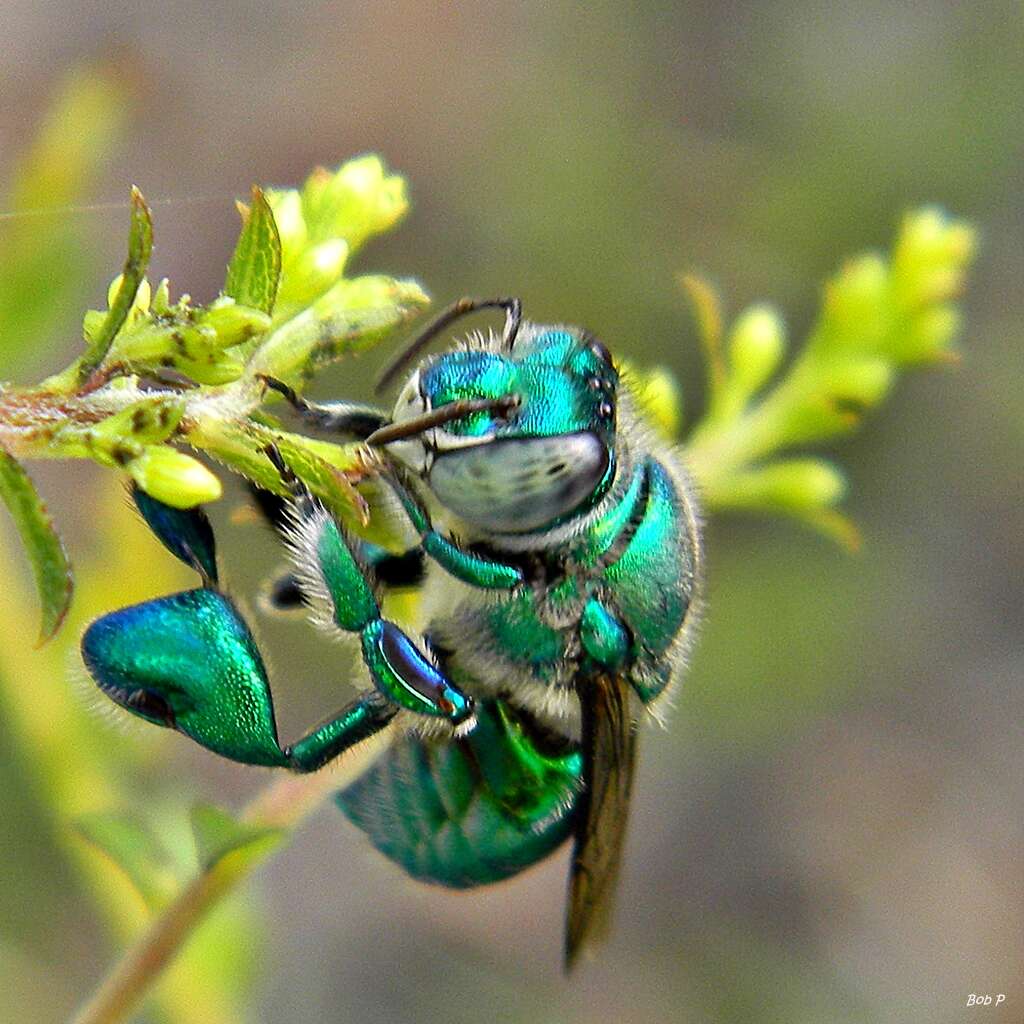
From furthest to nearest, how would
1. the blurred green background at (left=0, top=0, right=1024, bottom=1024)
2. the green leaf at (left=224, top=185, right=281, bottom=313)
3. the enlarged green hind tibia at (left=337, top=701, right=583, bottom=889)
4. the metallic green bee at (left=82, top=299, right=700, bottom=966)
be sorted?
1. the blurred green background at (left=0, top=0, right=1024, bottom=1024)
2. the enlarged green hind tibia at (left=337, top=701, right=583, bottom=889)
3. the metallic green bee at (left=82, top=299, right=700, bottom=966)
4. the green leaf at (left=224, top=185, right=281, bottom=313)

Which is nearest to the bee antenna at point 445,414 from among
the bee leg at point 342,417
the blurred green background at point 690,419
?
the bee leg at point 342,417

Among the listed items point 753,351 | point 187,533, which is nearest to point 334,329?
point 187,533

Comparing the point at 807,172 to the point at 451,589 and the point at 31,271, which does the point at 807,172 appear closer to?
the point at 31,271

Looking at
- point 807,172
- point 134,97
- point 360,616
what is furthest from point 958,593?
point 360,616

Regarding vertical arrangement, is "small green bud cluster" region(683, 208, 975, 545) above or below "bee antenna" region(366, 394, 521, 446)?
above

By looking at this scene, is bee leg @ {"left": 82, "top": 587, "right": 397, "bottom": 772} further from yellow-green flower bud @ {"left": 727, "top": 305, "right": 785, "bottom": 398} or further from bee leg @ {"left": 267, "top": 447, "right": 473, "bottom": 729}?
yellow-green flower bud @ {"left": 727, "top": 305, "right": 785, "bottom": 398}

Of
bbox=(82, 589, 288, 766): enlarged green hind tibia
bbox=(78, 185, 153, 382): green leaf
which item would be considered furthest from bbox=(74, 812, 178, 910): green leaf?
bbox=(78, 185, 153, 382): green leaf

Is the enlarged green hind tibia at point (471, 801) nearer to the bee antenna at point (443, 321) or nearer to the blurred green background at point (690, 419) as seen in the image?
the bee antenna at point (443, 321)

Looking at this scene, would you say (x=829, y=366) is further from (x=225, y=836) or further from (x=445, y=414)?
(x=225, y=836)
